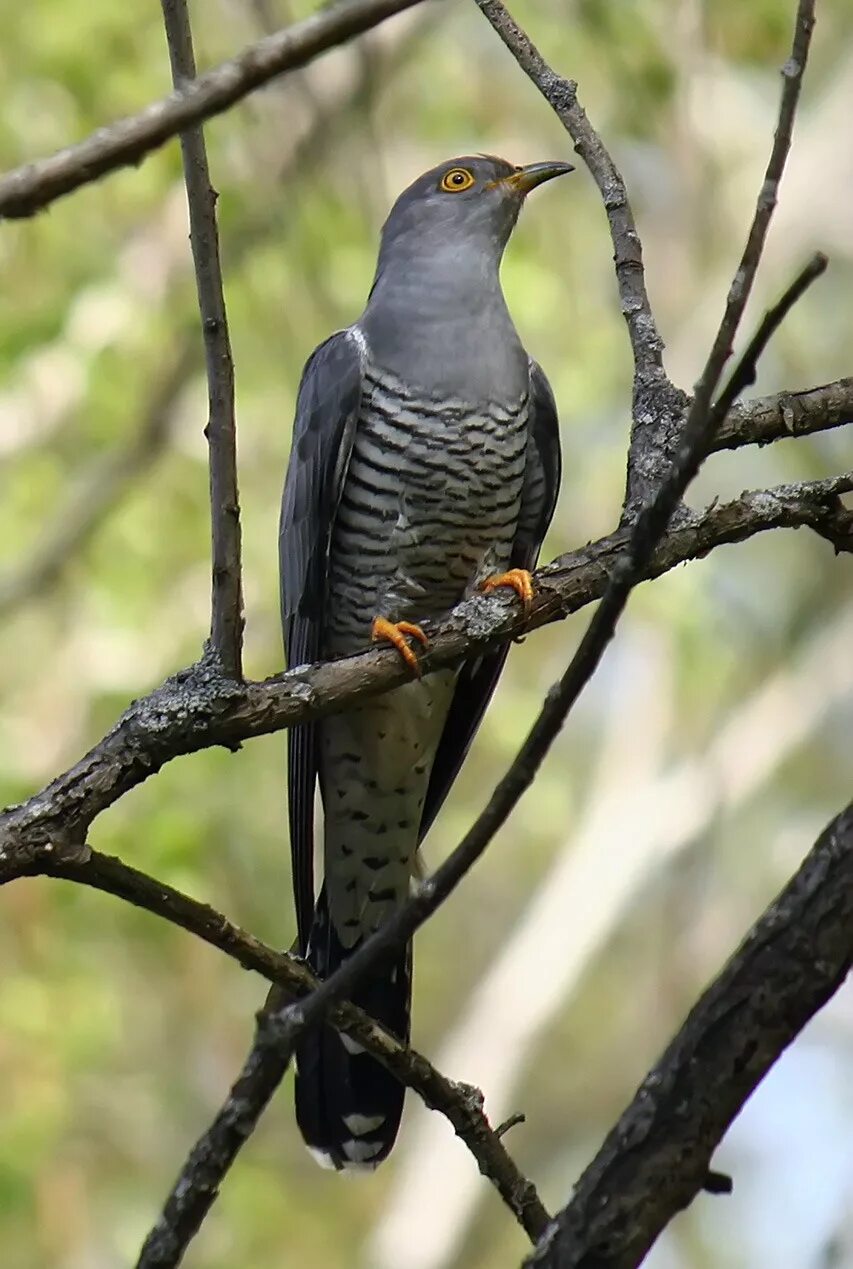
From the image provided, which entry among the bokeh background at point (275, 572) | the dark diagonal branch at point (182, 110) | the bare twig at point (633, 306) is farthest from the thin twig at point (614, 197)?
the bokeh background at point (275, 572)

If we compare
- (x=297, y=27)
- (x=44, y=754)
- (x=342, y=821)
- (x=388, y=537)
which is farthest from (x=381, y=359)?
(x=44, y=754)

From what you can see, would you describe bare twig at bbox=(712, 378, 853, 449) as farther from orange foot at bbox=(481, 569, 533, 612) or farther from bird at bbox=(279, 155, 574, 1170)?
Result: bird at bbox=(279, 155, 574, 1170)

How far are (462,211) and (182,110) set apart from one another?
2.49m

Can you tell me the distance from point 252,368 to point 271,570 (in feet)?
2.53

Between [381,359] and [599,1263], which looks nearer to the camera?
[599,1263]

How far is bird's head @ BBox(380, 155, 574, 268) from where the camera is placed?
12.2 ft

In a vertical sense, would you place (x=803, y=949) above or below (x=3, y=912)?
below

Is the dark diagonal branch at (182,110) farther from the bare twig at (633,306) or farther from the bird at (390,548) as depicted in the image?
the bird at (390,548)

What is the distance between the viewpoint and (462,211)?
377 centimetres

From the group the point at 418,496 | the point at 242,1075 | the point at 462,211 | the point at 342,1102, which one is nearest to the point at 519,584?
the point at 418,496

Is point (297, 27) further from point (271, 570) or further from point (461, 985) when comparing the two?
point (461, 985)

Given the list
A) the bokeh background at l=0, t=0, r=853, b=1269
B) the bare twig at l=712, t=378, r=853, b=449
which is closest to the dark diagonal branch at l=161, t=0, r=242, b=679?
the bare twig at l=712, t=378, r=853, b=449

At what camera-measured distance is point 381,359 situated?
3414mm

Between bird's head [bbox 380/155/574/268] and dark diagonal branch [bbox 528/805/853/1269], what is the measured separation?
2498mm
